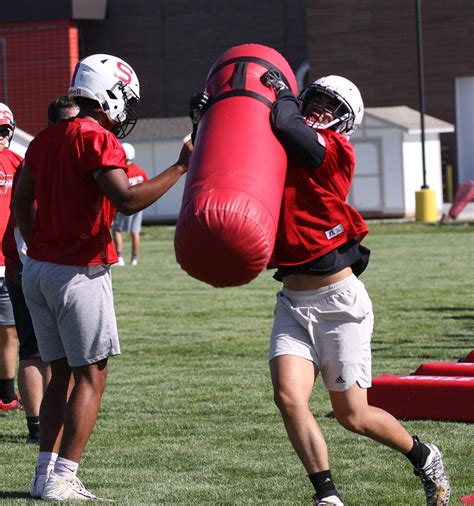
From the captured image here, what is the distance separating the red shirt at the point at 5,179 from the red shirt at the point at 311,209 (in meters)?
3.08

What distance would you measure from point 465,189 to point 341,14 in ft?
45.7

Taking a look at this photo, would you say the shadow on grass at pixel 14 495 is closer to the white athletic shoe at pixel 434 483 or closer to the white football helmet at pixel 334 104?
the white athletic shoe at pixel 434 483

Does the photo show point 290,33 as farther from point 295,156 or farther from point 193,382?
point 295,156

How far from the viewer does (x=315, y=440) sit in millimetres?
5293

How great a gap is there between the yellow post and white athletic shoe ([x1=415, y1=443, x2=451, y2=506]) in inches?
1095

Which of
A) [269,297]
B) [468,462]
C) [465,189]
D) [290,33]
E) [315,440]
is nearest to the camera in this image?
[315,440]

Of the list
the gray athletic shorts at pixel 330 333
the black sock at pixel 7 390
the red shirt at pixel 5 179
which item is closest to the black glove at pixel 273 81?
the gray athletic shorts at pixel 330 333

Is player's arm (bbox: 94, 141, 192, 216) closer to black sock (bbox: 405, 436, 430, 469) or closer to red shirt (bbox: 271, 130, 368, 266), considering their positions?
red shirt (bbox: 271, 130, 368, 266)

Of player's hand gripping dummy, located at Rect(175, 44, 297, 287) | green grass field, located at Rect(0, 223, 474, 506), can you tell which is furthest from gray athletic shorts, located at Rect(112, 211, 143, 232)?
player's hand gripping dummy, located at Rect(175, 44, 297, 287)

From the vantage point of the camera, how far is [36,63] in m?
46.6

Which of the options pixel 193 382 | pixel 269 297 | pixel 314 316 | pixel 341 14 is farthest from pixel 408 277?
pixel 341 14

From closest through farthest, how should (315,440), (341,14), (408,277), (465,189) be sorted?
(315,440) → (408,277) → (465,189) → (341,14)

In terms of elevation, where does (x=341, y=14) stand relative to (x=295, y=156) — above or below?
above

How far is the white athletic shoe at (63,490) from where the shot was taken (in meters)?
5.88
